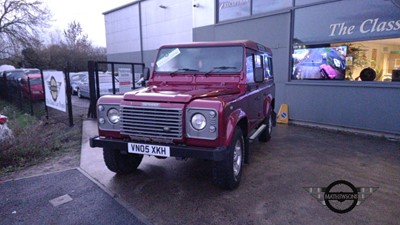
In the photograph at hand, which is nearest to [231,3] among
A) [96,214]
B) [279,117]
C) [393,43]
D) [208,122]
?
[279,117]

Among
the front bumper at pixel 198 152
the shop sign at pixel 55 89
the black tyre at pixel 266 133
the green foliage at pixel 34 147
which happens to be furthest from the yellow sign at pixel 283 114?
the shop sign at pixel 55 89

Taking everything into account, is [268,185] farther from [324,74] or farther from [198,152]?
[324,74]

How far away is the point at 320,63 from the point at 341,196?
536 cm

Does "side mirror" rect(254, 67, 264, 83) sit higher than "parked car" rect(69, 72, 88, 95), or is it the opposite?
"side mirror" rect(254, 67, 264, 83)

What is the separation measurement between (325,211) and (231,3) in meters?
8.46

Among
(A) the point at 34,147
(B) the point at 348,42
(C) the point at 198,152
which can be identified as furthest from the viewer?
(B) the point at 348,42

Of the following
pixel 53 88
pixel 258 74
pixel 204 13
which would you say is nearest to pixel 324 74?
pixel 258 74

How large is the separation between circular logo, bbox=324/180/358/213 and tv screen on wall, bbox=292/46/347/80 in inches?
179

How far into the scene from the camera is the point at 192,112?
11.4ft

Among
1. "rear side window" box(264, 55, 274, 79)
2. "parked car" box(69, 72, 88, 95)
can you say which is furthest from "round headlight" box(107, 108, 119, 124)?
"parked car" box(69, 72, 88, 95)

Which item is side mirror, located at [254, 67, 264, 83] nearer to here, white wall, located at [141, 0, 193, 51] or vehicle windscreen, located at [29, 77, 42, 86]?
vehicle windscreen, located at [29, 77, 42, 86]

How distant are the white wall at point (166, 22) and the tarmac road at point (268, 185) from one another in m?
10.7

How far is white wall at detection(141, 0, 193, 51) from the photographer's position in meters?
15.5
